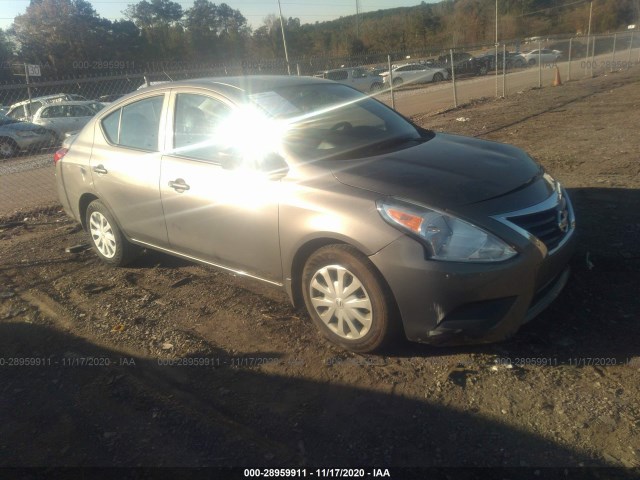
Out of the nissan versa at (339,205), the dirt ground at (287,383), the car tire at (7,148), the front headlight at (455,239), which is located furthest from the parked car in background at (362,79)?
the front headlight at (455,239)

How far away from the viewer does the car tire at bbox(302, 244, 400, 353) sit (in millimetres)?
3127

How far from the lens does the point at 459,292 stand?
114 inches

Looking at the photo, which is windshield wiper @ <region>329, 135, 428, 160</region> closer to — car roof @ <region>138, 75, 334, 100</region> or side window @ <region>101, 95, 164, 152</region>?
car roof @ <region>138, 75, 334, 100</region>

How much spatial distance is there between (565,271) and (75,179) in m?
4.44

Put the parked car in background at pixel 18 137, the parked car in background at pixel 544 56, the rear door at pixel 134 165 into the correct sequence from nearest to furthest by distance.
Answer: the rear door at pixel 134 165
the parked car in background at pixel 18 137
the parked car in background at pixel 544 56

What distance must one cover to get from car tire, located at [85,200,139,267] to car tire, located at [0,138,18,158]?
13.5 meters

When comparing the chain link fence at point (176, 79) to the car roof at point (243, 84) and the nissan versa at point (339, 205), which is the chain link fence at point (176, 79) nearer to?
the car roof at point (243, 84)

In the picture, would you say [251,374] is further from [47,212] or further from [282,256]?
[47,212]

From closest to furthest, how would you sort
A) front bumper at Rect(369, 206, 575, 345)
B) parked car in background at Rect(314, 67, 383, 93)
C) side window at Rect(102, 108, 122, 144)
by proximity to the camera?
1. front bumper at Rect(369, 206, 575, 345)
2. side window at Rect(102, 108, 122, 144)
3. parked car in background at Rect(314, 67, 383, 93)

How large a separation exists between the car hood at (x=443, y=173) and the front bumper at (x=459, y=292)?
0.39 meters

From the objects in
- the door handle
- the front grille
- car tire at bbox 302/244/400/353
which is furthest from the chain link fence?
the front grille

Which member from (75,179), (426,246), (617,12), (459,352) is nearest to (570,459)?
(459,352)

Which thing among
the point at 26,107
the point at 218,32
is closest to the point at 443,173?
the point at 26,107

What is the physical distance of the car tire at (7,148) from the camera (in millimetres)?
16562
